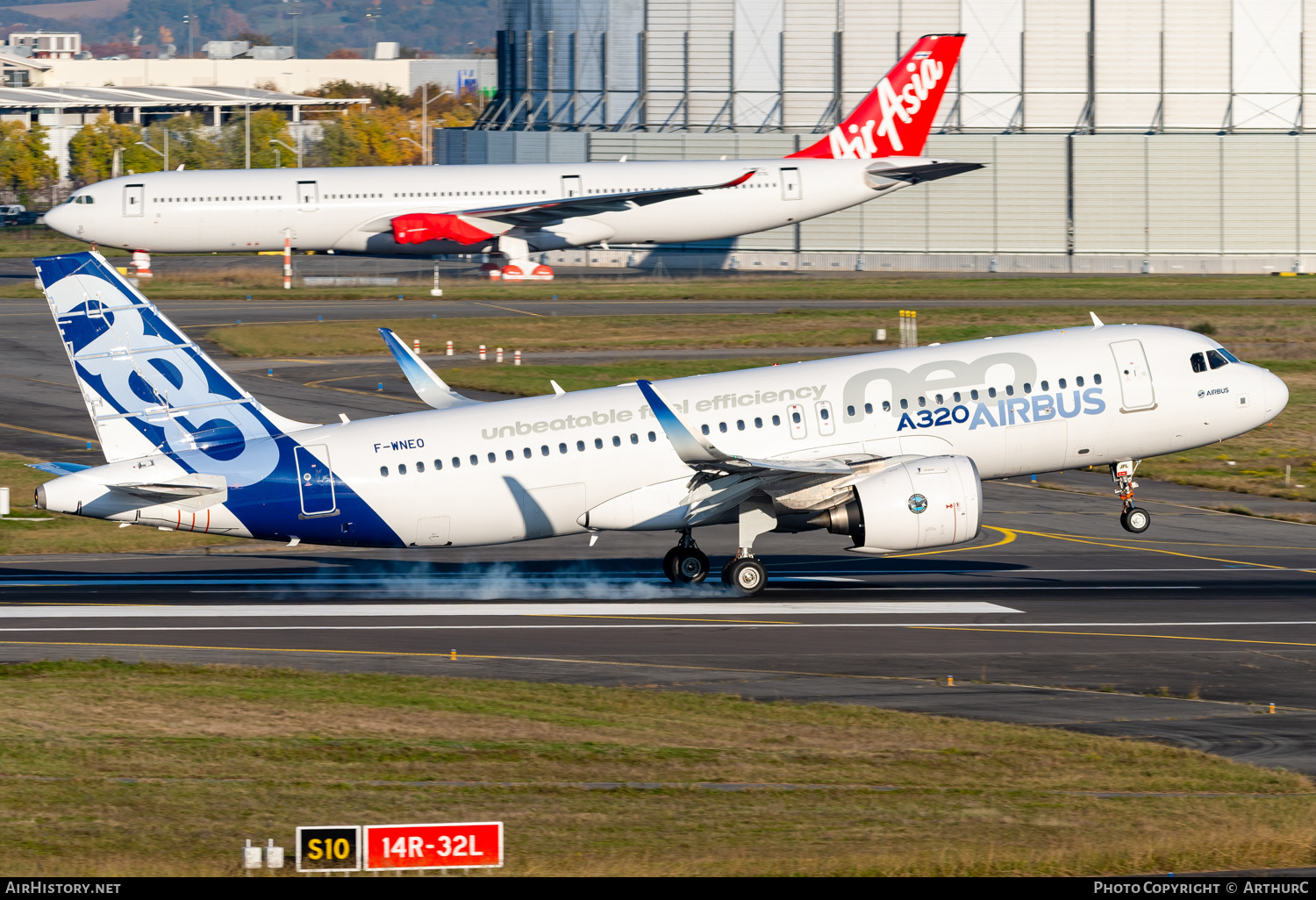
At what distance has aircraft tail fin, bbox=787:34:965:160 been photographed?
93.7 meters

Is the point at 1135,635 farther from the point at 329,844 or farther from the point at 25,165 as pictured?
the point at 25,165

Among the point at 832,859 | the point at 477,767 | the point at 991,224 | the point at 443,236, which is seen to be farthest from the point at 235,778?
the point at 991,224

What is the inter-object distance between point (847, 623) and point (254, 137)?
6828 inches

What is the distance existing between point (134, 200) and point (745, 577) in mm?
65966

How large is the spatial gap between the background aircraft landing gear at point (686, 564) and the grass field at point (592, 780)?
31.7ft

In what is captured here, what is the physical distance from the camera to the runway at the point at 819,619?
26438 millimetres

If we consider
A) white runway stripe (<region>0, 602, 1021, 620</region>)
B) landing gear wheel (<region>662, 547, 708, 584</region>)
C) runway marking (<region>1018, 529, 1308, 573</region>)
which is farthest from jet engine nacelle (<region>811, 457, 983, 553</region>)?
runway marking (<region>1018, 529, 1308, 573</region>)

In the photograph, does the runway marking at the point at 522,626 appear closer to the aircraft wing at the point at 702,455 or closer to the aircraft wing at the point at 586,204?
the aircraft wing at the point at 702,455

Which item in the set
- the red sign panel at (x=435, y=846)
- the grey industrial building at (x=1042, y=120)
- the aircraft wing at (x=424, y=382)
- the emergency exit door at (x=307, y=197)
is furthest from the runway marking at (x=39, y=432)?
the grey industrial building at (x=1042, y=120)

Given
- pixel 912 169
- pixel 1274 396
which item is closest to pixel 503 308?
pixel 912 169

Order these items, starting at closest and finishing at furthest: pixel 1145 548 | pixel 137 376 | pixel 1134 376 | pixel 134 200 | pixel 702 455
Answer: pixel 702 455
pixel 137 376
pixel 1134 376
pixel 1145 548
pixel 134 200

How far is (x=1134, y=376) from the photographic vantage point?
3575 centimetres

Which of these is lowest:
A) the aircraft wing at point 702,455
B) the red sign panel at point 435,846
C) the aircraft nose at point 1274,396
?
the red sign panel at point 435,846

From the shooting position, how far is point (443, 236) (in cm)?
9306
